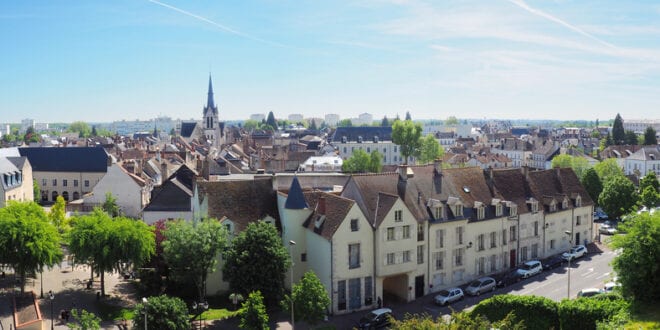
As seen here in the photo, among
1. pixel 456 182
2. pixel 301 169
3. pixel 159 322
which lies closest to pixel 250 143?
pixel 301 169

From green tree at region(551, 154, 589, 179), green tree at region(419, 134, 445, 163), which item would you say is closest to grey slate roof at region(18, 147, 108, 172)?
green tree at region(419, 134, 445, 163)

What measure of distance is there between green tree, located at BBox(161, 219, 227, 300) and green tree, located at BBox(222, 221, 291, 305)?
4.15 ft

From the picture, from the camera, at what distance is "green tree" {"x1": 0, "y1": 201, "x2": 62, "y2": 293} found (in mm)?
41469

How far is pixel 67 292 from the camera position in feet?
149

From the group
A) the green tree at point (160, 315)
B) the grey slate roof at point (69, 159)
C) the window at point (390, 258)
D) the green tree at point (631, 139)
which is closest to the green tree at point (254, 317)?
the green tree at point (160, 315)

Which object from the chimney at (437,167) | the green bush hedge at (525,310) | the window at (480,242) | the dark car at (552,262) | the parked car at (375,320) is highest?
the chimney at (437,167)

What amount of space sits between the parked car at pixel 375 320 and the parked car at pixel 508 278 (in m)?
13.4

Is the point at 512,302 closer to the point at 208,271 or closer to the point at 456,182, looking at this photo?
the point at 456,182

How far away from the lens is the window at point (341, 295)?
141ft

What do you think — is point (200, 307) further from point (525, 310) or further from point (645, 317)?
point (645, 317)

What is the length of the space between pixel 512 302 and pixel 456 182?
60.5 feet

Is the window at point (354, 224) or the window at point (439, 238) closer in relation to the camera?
the window at point (354, 224)

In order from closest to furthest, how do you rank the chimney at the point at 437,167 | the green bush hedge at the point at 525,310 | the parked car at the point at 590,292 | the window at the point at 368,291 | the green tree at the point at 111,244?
the green bush hedge at the point at 525,310
the green tree at the point at 111,244
the parked car at the point at 590,292
the window at the point at 368,291
the chimney at the point at 437,167

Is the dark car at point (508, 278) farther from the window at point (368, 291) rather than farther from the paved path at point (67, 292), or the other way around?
the paved path at point (67, 292)
